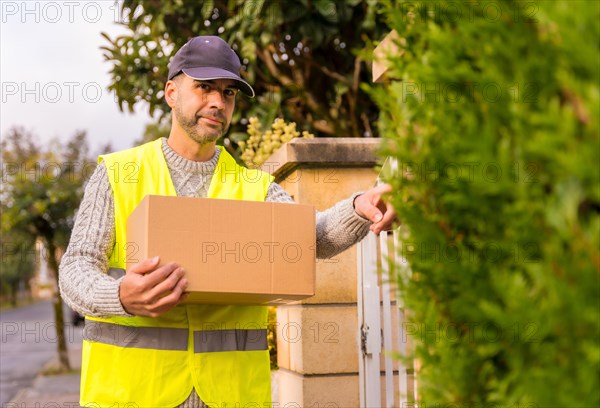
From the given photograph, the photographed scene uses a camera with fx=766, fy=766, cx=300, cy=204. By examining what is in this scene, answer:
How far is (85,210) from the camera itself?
273 cm

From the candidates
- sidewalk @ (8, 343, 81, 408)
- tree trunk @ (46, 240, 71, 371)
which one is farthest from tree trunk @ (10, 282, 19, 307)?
sidewalk @ (8, 343, 81, 408)

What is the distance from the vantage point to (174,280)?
91.6 inches

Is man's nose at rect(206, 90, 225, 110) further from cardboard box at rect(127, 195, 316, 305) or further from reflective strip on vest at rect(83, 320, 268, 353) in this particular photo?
reflective strip on vest at rect(83, 320, 268, 353)

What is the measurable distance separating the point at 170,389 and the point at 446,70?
163 centimetres

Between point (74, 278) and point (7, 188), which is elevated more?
point (7, 188)

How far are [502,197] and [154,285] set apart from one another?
A: 1.28m

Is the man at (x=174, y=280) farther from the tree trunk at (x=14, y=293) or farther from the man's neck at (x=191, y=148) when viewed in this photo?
the tree trunk at (x=14, y=293)

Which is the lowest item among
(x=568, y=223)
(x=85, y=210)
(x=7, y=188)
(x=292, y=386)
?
(x=292, y=386)

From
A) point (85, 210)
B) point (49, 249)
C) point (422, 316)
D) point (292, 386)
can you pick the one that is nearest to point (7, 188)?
point (49, 249)

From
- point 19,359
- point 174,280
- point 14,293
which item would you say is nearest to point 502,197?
point 174,280

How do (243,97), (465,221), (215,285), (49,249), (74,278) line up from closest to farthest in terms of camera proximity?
(465,221) < (215,285) < (74,278) < (243,97) < (49,249)

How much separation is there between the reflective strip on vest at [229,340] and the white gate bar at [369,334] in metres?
1.26

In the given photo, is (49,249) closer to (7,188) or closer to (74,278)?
(7,188)

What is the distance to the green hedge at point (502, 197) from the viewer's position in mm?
1196
